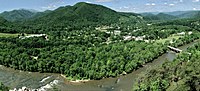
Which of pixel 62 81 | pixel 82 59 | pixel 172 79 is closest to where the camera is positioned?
pixel 172 79

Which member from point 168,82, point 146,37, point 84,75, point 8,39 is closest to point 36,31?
point 8,39

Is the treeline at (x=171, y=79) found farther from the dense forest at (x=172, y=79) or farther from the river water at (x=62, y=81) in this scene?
the river water at (x=62, y=81)

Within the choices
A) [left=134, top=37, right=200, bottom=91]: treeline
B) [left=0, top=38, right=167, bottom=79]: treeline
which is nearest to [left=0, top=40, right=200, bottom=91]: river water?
[left=0, top=38, right=167, bottom=79]: treeline

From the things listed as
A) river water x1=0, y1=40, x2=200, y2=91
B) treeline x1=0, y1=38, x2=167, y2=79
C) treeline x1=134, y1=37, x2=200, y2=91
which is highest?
treeline x1=134, y1=37, x2=200, y2=91

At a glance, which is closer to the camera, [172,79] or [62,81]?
[172,79]

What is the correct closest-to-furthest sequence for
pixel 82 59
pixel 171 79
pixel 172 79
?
1. pixel 172 79
2. pixel 171 79
3. pixel 82 59

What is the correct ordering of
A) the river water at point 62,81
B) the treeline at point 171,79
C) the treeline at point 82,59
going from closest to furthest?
the treeline at point 171,79 → the river water at point 62,81 → the treeline at point 82,59

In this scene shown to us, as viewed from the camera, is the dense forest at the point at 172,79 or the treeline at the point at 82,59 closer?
the dense forest at the point at 172,79

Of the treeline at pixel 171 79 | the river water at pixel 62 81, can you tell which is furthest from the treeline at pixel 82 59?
the treeline at pixel 171 79

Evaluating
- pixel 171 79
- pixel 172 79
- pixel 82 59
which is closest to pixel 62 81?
pixel 82 59

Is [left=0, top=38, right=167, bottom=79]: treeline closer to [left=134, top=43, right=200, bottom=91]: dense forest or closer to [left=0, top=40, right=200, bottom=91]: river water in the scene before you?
[left=0, top=40, right=200, bottom=91]: river water

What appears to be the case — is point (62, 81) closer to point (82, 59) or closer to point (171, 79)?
point (82, 59)
